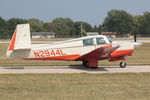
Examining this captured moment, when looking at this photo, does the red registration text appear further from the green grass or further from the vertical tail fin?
the green grass

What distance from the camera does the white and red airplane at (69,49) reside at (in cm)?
1440

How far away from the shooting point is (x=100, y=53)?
48.1 feet

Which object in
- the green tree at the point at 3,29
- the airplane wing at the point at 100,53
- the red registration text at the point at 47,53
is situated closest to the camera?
the airplane wing at the point at 100,53

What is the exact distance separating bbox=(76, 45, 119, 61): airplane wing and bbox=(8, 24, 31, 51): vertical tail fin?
3.10 metres

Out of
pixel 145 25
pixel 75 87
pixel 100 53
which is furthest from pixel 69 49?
pixel 145 25

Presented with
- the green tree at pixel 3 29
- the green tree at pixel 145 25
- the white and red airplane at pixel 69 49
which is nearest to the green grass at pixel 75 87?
the white and red airplane at pixel 69 49

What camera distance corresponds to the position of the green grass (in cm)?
845

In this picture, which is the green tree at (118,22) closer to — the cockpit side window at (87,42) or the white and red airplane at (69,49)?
the white and red airplane at (69,49)

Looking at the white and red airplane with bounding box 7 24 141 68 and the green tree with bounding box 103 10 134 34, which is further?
the green tree with bounding box 103 10 134 34

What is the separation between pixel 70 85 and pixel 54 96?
1.83 meters

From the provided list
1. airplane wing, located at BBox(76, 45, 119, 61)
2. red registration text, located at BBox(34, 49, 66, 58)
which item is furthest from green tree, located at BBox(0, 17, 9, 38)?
airplane wing, located at BBox(76, 45, 119, 61)

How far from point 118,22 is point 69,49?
3511 inches

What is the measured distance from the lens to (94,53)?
47.9ft

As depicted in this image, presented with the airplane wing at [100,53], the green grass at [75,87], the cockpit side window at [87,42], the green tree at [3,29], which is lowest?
the green grass at [75,87]
